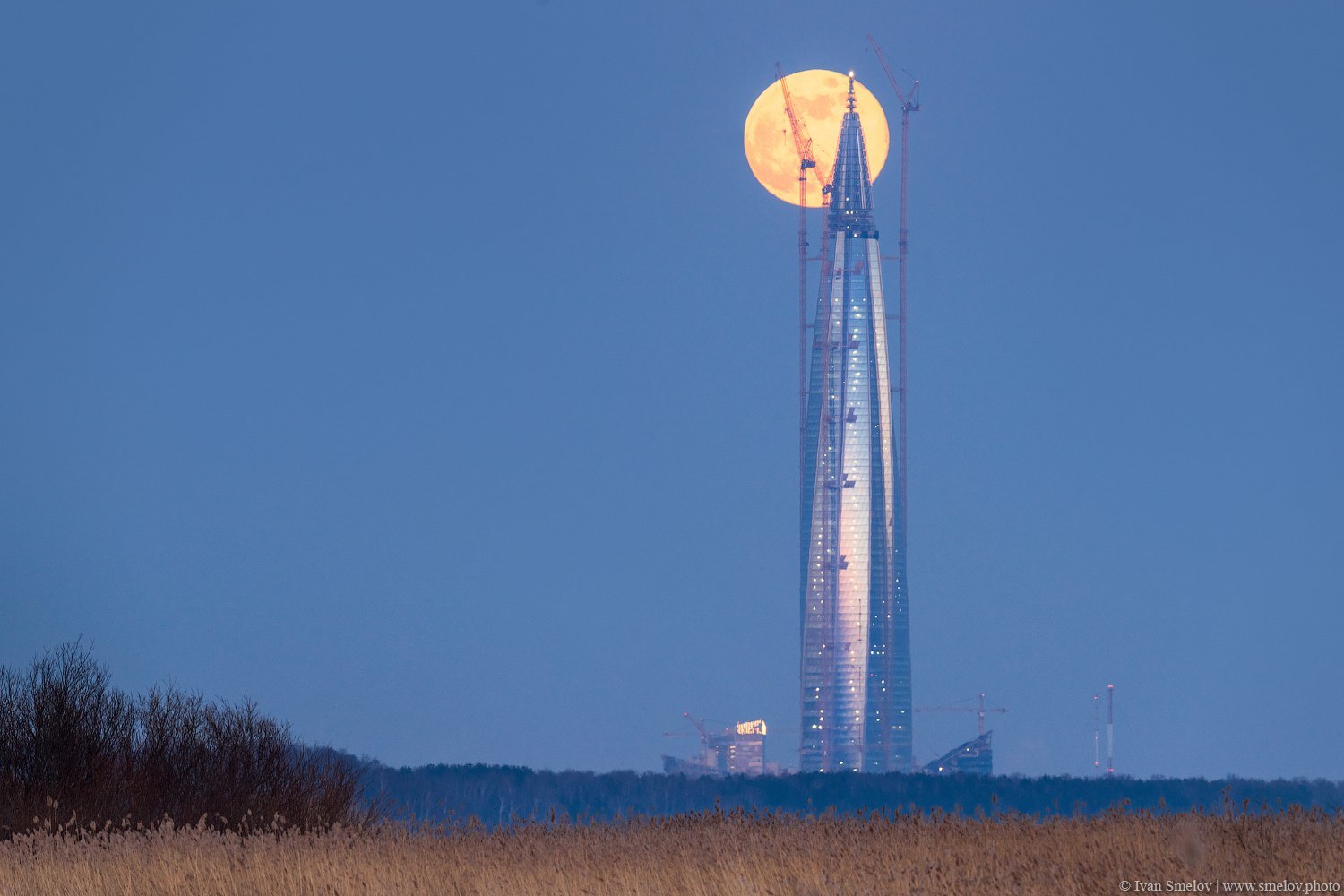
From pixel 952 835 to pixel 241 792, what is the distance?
17897 millimetres

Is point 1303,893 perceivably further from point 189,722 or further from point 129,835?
point 189,722

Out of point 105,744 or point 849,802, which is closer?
point 105,744

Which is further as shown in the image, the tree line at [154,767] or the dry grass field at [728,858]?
the tree line at [154,767]

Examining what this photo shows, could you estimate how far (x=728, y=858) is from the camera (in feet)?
54.1

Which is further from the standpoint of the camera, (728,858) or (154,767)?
(154,767)

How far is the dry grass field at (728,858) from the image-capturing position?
562 inches

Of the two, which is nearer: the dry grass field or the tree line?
the dry grass field

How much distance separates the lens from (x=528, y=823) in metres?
22.0

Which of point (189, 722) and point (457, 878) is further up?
point (189, 722)

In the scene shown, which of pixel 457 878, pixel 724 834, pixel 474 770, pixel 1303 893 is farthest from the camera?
pixel 474 770

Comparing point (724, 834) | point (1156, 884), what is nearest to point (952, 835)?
point (724, 834)

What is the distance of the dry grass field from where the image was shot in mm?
14266

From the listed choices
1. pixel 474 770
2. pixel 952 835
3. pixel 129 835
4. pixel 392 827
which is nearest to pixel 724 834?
pixel 952 835

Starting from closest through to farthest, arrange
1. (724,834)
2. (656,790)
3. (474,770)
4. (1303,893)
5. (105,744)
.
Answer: (1303,893), (724,834), (105,744), (474,770), (656,790)
